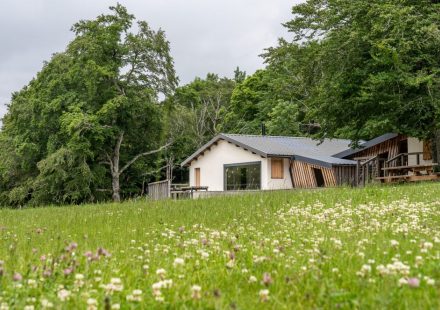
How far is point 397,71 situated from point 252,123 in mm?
31428

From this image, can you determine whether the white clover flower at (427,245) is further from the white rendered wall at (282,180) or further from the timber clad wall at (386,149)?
the timber clad wall at (386,149)

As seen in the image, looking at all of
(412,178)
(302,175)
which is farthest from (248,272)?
(302,175)

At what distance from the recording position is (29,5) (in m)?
14.2

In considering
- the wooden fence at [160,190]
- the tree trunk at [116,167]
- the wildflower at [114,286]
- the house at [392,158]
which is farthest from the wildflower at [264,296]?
the tree trunk at [116,167]

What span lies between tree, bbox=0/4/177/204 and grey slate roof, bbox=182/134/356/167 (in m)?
6.14

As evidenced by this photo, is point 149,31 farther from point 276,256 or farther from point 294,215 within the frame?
point 276,256

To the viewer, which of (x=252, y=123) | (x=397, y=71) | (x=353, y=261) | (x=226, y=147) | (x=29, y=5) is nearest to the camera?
(x=353, y=261)

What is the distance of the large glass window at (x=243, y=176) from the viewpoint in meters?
33.1

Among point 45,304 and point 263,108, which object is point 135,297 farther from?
point 263,108

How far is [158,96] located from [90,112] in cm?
646

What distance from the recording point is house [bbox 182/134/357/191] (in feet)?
106

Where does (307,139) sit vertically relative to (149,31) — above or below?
below

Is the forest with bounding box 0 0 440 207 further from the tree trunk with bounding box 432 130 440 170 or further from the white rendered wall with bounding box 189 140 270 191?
the white rendered wall with bounding box 189 140 270 191

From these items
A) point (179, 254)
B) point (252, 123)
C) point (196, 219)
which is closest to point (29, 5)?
point (196, 219)
